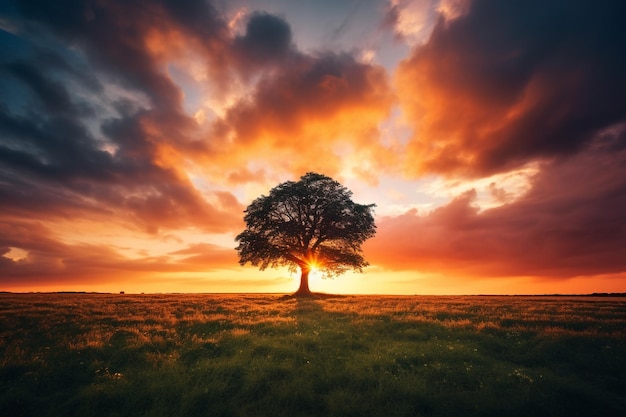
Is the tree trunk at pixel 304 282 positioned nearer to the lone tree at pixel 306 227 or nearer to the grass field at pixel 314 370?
the lone tree at pixel 306 227

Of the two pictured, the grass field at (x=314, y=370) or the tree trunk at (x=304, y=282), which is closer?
the grass field at (x=314, y=370)

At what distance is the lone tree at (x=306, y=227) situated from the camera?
40.4 m

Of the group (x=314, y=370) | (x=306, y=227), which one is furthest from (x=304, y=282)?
(x=314, y=370)

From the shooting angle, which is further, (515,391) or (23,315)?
(23,315)

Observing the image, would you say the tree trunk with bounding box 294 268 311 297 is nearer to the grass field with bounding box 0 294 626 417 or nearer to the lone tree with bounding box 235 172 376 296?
the lone tree with bounding box 235 172 376 296

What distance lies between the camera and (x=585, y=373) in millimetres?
10703

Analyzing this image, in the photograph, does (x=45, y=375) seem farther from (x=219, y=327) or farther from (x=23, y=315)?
(x=23, y=315)

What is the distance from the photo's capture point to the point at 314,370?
10.5 metres

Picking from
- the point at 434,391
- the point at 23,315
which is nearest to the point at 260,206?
the point at 23,315

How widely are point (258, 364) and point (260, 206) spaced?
31064mm

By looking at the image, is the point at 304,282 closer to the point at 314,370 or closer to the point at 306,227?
the point at 306,227

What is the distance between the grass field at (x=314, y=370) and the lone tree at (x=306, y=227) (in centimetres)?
2390

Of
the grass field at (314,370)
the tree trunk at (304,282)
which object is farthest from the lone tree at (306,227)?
the grass field at (314,370)

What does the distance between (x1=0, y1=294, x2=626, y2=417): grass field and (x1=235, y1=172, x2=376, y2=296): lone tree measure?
23896 millimetres
